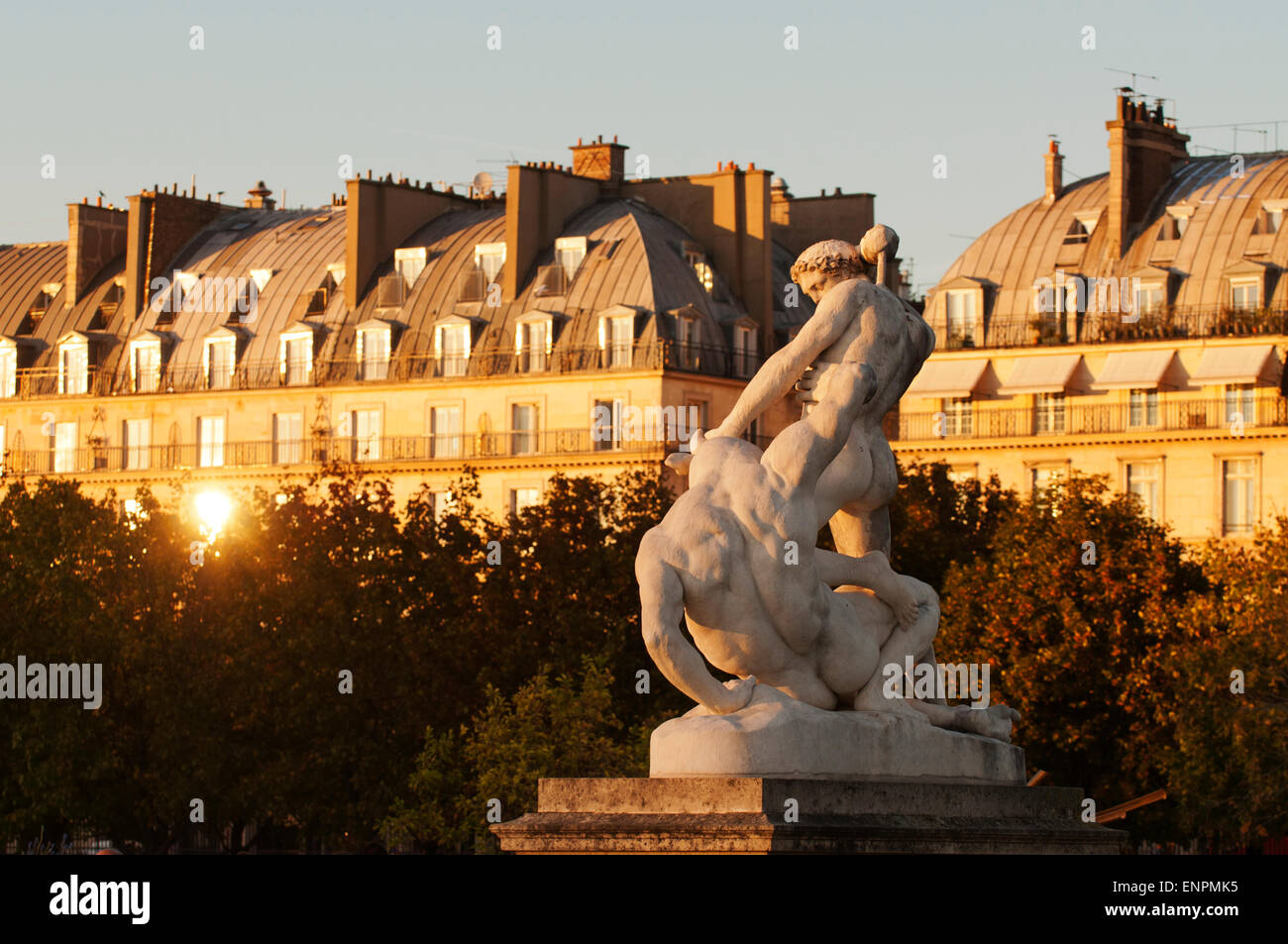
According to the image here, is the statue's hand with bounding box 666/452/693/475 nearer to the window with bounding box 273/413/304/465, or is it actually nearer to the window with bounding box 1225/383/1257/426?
the window with bounding box 1225/383/1257/426

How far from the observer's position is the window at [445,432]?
329 ft

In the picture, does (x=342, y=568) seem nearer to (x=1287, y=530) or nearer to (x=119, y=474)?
(x=1287, y=530)

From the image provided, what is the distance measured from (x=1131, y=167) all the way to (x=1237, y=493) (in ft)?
35.5

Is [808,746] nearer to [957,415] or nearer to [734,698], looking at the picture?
[734,698]

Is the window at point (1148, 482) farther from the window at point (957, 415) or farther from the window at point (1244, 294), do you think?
the window at point (957, 415)

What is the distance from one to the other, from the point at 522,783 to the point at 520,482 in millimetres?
43506

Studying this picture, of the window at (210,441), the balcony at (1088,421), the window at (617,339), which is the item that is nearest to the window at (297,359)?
the window at (210,441)

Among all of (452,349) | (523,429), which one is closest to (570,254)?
(452,349)

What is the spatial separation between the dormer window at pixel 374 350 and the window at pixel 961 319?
18.2 m

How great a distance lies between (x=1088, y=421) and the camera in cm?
9194

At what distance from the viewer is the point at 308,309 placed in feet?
344

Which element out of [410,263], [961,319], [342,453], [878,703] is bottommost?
[878,703]

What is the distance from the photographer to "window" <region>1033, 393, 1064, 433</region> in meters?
92.7

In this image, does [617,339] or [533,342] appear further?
[533,342]
